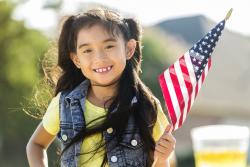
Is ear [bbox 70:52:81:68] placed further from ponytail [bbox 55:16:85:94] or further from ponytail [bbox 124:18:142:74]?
ponytail [bbox 124:18:142:74]

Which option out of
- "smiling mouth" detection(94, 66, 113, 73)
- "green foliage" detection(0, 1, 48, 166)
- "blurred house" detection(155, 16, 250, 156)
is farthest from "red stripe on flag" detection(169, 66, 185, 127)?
"blurred house" detection(155, 16, 250, 156)

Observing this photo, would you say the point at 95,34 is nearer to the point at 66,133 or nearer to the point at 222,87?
the point at 66,133

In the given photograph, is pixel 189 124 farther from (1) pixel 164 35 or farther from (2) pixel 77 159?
(2) pixel 77 159

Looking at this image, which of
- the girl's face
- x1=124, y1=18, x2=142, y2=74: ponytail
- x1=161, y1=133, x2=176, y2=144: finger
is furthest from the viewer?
x1=124, y1=18, x2=142, y2=74: ponytail

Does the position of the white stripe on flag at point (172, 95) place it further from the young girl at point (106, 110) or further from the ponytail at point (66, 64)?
the ponytail at point (66, 64)

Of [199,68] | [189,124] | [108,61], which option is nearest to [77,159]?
[108,61]

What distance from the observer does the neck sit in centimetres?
402

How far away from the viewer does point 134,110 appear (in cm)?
396

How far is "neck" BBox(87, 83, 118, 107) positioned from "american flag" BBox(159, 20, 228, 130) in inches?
11.9

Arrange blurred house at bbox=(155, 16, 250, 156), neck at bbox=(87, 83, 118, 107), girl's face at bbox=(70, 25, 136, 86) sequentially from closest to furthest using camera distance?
girl's face at bbox=(70, 25, 136, 86), neck at bbox=(87, 83, 118, 107), blurred house at bbox=(155, 16, 250, 156)

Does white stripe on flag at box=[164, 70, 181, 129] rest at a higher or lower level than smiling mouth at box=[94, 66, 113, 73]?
lower

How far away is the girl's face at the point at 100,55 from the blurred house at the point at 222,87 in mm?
23971

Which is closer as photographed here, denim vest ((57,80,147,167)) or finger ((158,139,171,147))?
finger ((158,139,171,147))

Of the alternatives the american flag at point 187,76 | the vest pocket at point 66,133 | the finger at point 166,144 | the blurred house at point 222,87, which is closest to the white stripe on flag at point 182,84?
the american flag at point 187,76
